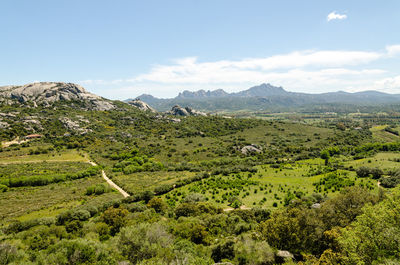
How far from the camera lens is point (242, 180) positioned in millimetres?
67312

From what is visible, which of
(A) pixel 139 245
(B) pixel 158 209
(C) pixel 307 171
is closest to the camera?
(A) pixel 139 245

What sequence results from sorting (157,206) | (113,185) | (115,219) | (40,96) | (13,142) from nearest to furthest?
(115,219) < (157,206) < (113,185) < (13,142) < (40,96)

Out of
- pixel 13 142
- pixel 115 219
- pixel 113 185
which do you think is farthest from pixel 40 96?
pixel 115 219

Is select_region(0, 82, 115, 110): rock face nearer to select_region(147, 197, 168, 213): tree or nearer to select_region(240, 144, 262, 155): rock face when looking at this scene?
select_region(240, 144, 262, 155): rock face

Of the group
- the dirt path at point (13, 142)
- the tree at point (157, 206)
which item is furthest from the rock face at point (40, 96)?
the tree at point (157, 206)

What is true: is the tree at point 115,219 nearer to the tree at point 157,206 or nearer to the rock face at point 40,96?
the tree at point 157,206

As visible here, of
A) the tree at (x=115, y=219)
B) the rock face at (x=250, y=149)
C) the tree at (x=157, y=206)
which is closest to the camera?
the tree at (x=115, y=219)

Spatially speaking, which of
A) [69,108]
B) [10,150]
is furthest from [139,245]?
[69,108]

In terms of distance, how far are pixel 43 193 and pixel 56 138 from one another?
76.5 metres

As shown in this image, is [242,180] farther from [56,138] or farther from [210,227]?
[56,138]

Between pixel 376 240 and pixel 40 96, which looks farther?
pixel 40 96

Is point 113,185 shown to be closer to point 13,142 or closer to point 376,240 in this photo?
point 376,240

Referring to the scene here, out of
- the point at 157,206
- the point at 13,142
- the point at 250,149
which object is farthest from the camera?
the point at 250,149

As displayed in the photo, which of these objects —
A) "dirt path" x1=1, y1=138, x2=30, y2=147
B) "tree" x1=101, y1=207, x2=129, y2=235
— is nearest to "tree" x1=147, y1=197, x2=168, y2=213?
"tree" x1=101, y1=207, x2=129, y2=235
